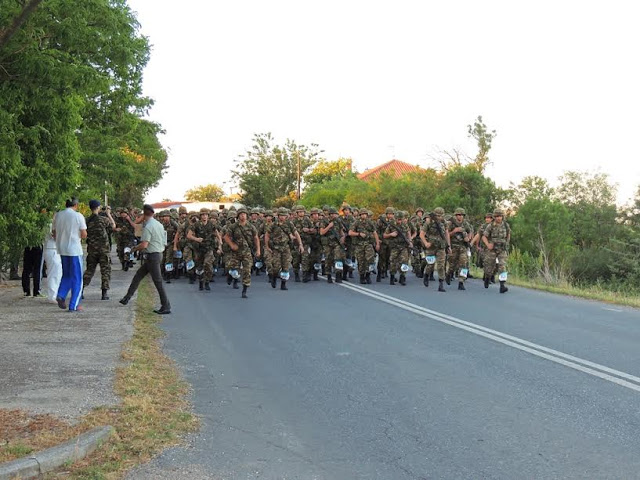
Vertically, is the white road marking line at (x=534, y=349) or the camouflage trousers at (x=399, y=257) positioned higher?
the camouflage trousers at (x=399, y=257)

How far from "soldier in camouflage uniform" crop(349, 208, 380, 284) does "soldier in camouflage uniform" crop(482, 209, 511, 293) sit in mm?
2675

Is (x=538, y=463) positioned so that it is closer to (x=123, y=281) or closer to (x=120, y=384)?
(x=120, y=384)

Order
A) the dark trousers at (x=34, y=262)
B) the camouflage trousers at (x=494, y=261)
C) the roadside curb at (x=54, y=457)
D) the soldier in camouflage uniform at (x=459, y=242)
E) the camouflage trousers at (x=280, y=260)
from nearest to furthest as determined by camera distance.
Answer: the roadside curb at (x=54, y=457) < the dark trousers at (x=34, y=262) < the camouflage trousers at (x=494, y=261) < the camouflage trousers at (x=280, y=260) < the soldier in camouflage uniform at (x=459, y=242)

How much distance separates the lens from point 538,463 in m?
4.65

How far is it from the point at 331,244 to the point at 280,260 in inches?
69.7

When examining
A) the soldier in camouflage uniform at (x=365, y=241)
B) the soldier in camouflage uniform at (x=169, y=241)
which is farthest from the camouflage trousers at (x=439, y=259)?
the soldier in camouflage uniform at (x=169, y=241)

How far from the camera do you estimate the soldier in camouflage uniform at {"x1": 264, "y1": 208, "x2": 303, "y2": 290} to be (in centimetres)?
1647

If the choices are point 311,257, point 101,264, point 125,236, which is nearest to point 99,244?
point 101,264

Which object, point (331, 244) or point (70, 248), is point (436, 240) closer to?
point (331, 244)

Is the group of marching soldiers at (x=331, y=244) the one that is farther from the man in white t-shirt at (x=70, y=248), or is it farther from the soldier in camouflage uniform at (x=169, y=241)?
the man in white t-shirt at (x=70, y=248)

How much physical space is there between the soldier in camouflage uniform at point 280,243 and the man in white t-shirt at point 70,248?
5.80 meters

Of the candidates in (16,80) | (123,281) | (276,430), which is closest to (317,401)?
(276,430)

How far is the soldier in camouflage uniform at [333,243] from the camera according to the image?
17.8 meters

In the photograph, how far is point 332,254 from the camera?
18016 mm
